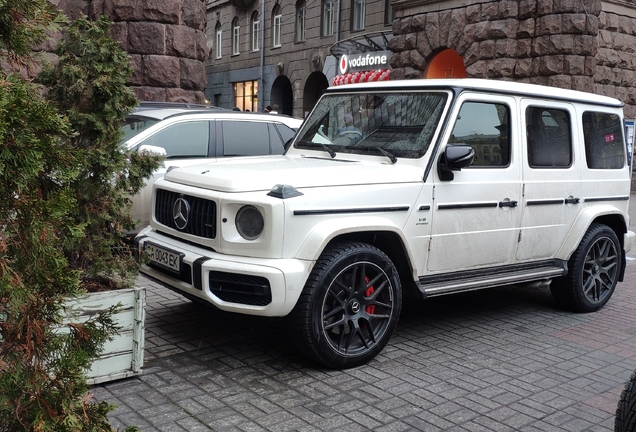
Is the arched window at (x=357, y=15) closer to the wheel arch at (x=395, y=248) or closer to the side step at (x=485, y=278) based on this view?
the side step at (x=485, y=278)

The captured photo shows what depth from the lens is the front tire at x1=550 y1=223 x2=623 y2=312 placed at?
6770 mm

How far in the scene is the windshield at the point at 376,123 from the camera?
5703mm

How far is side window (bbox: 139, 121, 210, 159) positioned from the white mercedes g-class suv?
2.19m

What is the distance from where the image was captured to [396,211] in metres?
5.24

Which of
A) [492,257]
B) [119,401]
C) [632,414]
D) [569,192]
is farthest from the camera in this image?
[569,192]

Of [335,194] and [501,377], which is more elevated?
[335,194]

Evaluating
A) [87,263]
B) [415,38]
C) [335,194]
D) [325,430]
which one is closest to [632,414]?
[325,430]

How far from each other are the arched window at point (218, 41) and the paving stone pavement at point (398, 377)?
37.5 m

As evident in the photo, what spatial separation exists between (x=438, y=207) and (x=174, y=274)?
1961 mm

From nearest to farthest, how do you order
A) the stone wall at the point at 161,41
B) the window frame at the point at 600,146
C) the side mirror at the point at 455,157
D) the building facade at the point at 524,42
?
the side mirror at the point at 455,157
the window frame at the point at 600,146
the stone wall at the point at 161,41
the building facade at the point at 524,42

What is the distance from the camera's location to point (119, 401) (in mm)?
4312

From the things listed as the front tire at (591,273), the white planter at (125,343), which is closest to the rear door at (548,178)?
the front tire at (591,273)

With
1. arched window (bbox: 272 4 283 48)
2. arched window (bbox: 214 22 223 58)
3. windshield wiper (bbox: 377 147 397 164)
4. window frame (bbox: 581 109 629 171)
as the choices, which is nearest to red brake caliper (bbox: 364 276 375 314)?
windshield wiper (bbox: 377 147 397 164)

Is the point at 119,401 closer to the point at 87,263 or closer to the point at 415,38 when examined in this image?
the point at 87,263
